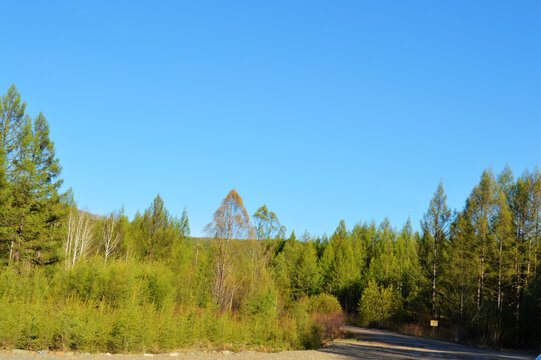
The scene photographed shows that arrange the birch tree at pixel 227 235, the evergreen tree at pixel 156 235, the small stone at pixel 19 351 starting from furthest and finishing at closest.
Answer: the evergreen tree at pixel 156 235 < the birch tree at pixel 227 235 < the small stone at pixel 19 351

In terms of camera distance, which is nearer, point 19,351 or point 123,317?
point 19,351

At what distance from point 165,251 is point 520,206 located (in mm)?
33386

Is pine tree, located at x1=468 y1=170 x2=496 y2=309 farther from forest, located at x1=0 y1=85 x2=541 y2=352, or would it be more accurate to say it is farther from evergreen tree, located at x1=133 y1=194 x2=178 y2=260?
evergreen tree, located at x1=133 y1=194 x2=178 y2=260

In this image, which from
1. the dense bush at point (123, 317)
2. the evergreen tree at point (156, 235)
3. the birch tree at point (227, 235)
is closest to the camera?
the dense bush at point (123, 317)

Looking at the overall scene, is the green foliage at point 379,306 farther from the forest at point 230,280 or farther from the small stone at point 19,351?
the small stone at point 19,351

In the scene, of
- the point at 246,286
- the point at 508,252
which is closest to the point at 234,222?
the point at 246,286

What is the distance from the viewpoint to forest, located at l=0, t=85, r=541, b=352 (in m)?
15.6

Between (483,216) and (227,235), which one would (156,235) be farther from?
(483,216)

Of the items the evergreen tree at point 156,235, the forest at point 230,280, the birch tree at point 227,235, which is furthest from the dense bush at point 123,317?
the evergreen tree at point 156,235

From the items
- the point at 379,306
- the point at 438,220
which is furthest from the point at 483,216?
the point at 379,306

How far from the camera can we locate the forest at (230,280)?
15.6 meters


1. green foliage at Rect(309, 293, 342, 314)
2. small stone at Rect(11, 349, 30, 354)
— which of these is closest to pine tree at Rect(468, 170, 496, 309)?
green foliage at Rect(309, 293, 342, 314)

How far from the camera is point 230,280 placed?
3456 cm

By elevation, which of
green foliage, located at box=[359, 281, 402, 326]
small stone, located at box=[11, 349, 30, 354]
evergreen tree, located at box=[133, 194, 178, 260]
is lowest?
green foliage, located at box=[359, 281, 402, 326]
